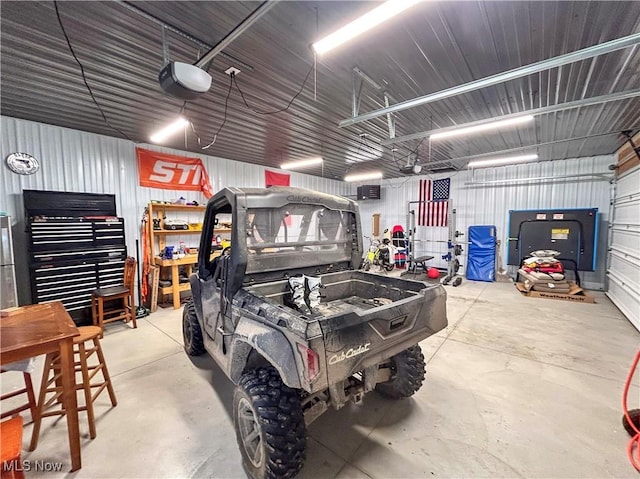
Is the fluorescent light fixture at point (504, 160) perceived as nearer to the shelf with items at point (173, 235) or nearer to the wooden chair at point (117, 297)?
the shelf with items at point (173, 235)

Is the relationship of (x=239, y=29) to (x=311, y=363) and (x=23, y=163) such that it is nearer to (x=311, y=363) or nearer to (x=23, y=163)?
(x=311, y=363)

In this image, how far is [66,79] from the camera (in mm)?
2996

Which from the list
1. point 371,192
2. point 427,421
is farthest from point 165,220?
point 371,192

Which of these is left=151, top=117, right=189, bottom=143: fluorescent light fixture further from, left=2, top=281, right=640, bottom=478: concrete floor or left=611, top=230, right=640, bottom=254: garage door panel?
left=611, top=230, right=640, bottom=254: garage door panel

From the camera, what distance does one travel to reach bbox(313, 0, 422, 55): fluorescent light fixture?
1.82 m

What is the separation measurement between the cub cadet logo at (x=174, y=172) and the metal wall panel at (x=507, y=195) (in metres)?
6.80

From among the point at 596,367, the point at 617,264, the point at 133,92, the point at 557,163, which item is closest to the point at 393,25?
the point at 133,92

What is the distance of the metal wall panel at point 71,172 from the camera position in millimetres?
3973

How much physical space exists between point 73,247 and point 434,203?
358 inches

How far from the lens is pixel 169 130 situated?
465 cm

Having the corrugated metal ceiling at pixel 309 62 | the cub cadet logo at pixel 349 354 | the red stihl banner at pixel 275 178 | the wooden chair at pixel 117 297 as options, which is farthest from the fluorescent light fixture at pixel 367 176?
the cub cadet logo at pixel 349 354

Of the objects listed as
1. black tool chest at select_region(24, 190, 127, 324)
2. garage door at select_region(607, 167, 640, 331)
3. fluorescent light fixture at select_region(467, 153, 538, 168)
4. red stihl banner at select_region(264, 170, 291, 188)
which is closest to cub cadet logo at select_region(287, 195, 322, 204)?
black tool chest at select_region(24, 190, 127, 324)

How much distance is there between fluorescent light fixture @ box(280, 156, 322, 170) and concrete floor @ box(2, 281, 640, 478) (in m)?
5.32

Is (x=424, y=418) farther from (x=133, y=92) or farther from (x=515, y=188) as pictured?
(x=515, y=188)
